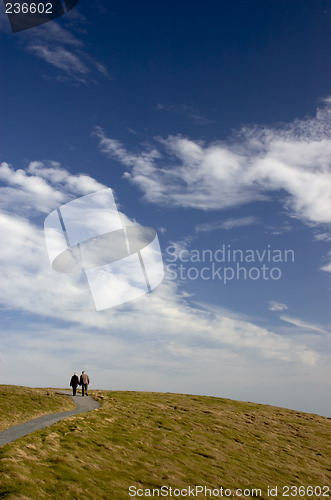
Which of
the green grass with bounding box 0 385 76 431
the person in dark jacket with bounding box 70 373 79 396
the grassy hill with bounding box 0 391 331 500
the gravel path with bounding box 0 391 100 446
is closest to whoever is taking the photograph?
the grassy hill with bounding box 0 391 331 500

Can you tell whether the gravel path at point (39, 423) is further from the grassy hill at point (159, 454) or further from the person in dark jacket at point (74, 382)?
the person in dark jacket at point (74, 382)

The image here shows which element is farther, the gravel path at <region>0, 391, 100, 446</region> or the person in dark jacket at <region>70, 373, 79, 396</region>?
the person in dark jacket at <region>70, 373, 79, 396</region>

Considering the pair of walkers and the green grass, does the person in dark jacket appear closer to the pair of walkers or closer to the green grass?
the pair of walkers

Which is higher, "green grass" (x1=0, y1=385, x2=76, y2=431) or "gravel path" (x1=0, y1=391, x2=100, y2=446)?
"green grass" (x1=0, y1=385, x2=76, y2=431)

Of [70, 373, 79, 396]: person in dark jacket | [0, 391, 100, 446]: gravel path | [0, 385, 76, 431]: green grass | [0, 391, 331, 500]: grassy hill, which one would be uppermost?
[70, 373, 79, 396]: person in dark jacket

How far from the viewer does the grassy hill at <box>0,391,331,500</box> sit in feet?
62.7

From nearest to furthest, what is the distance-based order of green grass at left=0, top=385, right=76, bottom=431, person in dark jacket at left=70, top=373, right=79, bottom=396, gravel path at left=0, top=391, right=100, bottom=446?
gravel path at left=0, top=391, right=100, bottom=446 → green grass at left=0, top=385, right=76, bottom=431 → person in dark jacket at left=70, top=373, right=79, bottom=396

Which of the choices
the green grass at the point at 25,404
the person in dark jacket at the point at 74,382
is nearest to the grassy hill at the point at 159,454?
the green grass at the point at 25,404

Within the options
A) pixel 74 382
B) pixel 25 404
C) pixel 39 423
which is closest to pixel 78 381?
pixel 74 382

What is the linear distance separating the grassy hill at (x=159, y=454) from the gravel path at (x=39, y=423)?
42.1 inches

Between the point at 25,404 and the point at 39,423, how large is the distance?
24.7 ft

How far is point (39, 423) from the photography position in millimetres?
28766

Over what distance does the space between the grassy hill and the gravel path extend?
1.07 m

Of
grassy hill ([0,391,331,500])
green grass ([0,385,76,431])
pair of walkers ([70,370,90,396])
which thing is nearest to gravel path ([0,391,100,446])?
green grass ([0,385,76,431])
